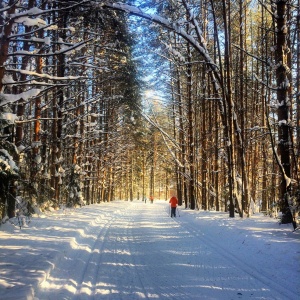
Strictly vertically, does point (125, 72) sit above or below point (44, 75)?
above

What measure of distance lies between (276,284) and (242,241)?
3.34 meters

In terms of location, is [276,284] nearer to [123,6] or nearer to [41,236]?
[41,236]

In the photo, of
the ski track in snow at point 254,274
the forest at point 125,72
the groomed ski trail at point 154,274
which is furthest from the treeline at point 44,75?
A: the ski track in snow at point 254,274

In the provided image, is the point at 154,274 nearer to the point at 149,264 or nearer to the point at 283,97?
the point at 149,264

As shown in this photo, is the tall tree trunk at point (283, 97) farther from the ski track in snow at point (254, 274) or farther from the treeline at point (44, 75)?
Answer: the treeline at point (44, 75)

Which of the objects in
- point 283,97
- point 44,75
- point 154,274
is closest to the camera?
point 154,274

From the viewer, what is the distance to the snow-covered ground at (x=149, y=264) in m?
4.64

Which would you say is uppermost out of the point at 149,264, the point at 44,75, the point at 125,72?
the point at 125,72

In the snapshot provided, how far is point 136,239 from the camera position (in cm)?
938

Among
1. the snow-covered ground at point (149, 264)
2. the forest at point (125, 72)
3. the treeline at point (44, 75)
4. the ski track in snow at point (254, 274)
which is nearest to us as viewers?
the ski track in snow at point (254, 274)

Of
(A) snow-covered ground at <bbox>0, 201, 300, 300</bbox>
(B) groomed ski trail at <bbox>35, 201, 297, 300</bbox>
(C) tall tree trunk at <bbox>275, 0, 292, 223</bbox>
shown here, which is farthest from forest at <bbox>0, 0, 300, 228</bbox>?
(B) groomed ski trail at <bbox>35, 201, 297, 300</bbox>

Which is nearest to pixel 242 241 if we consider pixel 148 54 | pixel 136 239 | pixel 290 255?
pixel 290 255

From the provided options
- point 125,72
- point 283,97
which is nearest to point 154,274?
point 283,97

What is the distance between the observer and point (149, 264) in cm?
633
